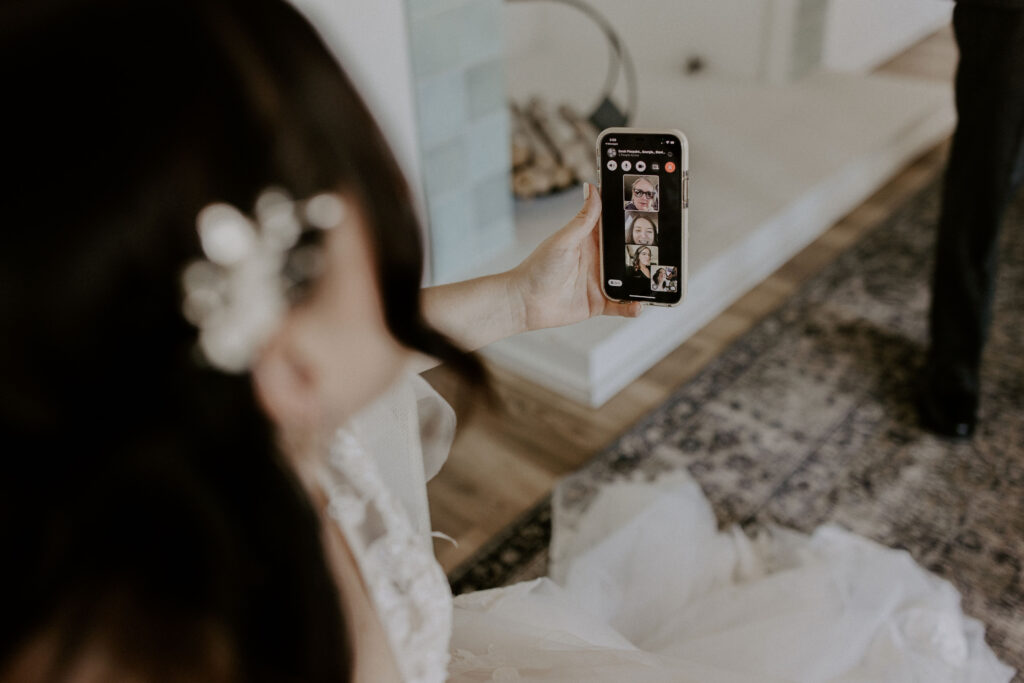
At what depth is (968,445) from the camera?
61.4 inches

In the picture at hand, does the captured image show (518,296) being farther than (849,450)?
No

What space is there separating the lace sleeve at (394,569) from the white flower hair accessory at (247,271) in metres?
0.21

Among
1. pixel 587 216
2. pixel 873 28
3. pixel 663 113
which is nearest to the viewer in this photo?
pixel 587 216

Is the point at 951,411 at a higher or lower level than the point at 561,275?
lower

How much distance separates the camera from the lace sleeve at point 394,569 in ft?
1.97

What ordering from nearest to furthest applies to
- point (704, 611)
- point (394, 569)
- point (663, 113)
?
point (394, 569) < point (704, 611) < point (663, 113)

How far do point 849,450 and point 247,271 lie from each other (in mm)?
1399

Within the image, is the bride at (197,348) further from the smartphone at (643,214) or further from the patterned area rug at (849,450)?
the patterned area rug at (849,450)

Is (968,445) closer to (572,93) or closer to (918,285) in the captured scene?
(918,285)

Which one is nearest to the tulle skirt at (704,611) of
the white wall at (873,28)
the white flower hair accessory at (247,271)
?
the white flower hair accessory at (247,271)

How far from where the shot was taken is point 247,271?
408mm

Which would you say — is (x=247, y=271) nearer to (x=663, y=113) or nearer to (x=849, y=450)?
(x=849, y=450)

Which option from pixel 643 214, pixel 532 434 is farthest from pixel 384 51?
pixel 643 214

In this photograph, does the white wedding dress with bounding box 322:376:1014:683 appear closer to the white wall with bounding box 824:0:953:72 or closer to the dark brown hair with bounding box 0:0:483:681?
the dark brown hair with bounding box 0:0:483:681
